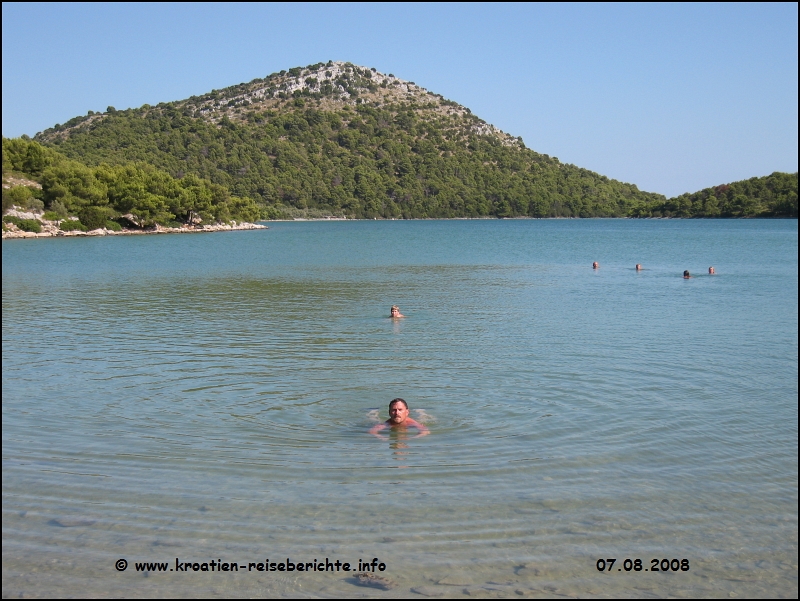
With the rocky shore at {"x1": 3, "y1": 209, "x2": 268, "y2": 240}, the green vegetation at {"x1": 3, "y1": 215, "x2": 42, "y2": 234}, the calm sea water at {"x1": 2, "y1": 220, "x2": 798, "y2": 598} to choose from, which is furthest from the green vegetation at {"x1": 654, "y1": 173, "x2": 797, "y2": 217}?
the calm sea water at {"x1": 2, "y1": 220, "x2": 798, "y2": 598}

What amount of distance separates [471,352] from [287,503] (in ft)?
27.1

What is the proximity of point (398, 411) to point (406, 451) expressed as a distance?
2.44 feet

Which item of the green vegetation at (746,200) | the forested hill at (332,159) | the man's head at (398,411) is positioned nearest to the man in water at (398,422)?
the man's head at (398,411)

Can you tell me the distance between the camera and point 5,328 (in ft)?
56.5

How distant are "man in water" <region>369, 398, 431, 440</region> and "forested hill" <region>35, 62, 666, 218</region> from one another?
133505 mm

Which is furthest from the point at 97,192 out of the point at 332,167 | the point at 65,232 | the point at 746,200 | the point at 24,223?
the point at 746,200

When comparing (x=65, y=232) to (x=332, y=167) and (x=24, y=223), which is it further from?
(x=332, y=167)

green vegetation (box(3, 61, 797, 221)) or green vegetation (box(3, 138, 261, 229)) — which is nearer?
green vegetation (box(3, 138, 261, 229))

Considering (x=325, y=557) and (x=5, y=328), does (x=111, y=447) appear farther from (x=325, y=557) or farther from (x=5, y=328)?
(x=5, y=328)

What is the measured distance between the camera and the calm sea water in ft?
17.5

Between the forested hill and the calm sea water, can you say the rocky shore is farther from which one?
A: the forested hill

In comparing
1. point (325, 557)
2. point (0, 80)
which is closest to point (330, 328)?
point (0, 80)

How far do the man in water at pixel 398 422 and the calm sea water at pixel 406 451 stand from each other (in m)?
0.20

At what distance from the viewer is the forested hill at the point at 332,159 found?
148 meters
